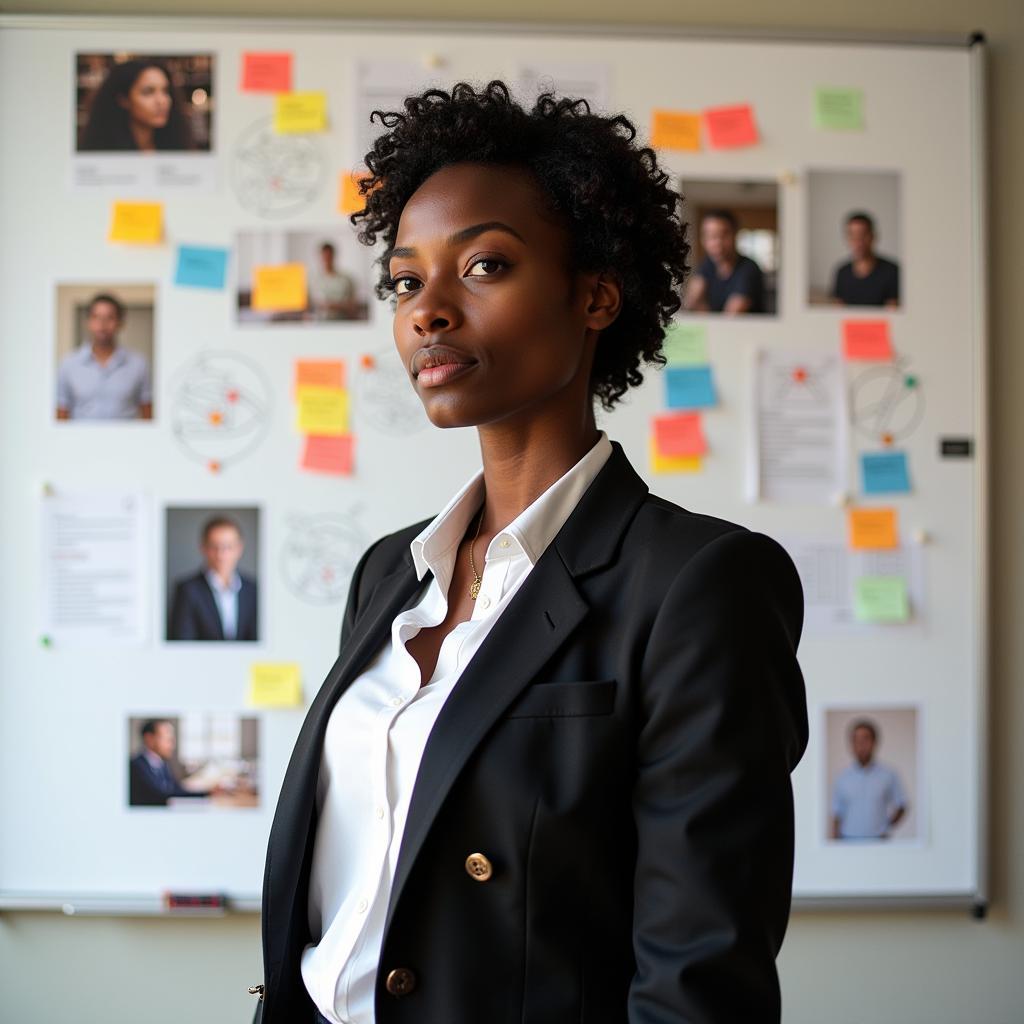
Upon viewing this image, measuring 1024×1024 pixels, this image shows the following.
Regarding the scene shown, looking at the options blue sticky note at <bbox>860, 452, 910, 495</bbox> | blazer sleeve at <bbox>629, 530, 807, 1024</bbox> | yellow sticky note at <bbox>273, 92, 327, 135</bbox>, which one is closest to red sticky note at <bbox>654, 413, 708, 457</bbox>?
blue sticky note at <bbox>860, 452, 910, 495</bbox>

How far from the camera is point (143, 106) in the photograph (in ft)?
6.60

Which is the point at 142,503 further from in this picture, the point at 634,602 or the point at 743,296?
the point at 634,602

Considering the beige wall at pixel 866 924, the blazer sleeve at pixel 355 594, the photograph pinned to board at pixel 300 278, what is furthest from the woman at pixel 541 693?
the beige wall at pixel 866 924

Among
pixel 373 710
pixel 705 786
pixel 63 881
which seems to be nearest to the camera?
pixel 705 786

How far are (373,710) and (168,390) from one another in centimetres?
128

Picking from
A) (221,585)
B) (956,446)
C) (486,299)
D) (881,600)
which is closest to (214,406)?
(221,585)

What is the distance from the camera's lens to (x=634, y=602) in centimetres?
83

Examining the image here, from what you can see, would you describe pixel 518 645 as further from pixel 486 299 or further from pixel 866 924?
pixel 866 924

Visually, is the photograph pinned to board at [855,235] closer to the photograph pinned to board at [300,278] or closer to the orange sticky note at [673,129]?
the orange sticky note at [673,129]

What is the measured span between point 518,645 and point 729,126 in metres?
1.53

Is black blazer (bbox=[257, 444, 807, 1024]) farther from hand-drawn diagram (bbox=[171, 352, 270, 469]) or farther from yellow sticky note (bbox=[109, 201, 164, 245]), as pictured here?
yellow sticky note (bbox=[109, 201, 164, 245])

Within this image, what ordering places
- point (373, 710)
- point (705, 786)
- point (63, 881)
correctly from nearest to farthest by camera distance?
1. point (705, 786)
2. point (373, 710)
3. point (63, 881)

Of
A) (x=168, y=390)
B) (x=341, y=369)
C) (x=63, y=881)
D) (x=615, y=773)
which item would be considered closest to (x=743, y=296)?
(x=341, y=369)

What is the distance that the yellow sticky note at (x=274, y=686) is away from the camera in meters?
2.00
